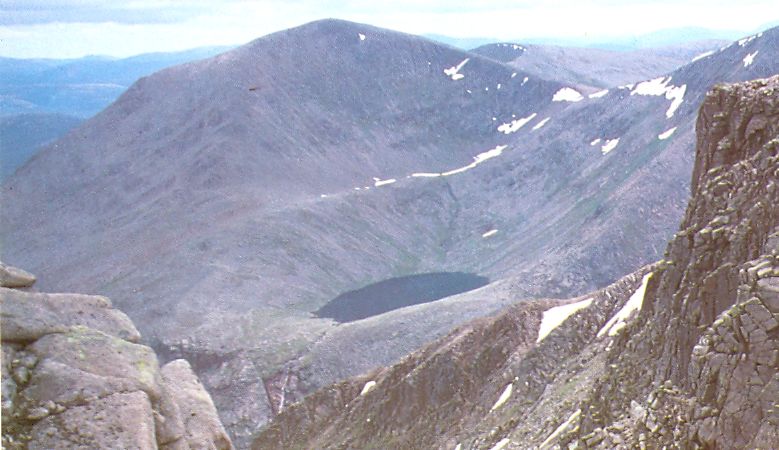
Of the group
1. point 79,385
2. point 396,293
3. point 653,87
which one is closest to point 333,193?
point 396,293

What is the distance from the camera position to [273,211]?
413ft

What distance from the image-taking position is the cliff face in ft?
46.8

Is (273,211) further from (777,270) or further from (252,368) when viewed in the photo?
(777,270)

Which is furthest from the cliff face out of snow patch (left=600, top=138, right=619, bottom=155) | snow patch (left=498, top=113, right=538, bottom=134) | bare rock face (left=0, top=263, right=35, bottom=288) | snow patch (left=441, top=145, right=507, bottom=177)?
snow patch (left=498, top=113, right=538, bottom=134)

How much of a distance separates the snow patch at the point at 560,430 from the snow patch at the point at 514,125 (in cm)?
14672

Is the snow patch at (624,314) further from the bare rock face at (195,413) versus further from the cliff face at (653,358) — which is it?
the bare rock face at (195,413)

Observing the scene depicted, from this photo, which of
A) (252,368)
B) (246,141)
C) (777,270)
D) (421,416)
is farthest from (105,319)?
(246,141)

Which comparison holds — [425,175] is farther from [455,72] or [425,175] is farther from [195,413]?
[195,413]

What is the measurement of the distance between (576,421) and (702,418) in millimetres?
9837

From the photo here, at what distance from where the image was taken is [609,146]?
13762 cm

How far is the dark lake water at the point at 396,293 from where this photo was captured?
359 feet

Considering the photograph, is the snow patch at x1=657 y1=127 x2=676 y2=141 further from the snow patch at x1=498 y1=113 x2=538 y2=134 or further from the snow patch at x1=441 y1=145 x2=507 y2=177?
the snow patch at x1=498 y1=113 x2=538 y2=134

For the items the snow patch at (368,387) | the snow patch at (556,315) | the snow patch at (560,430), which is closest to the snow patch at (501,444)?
the snow patch at (560,430)

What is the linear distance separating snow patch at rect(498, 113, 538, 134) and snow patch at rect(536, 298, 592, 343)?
417 feet
